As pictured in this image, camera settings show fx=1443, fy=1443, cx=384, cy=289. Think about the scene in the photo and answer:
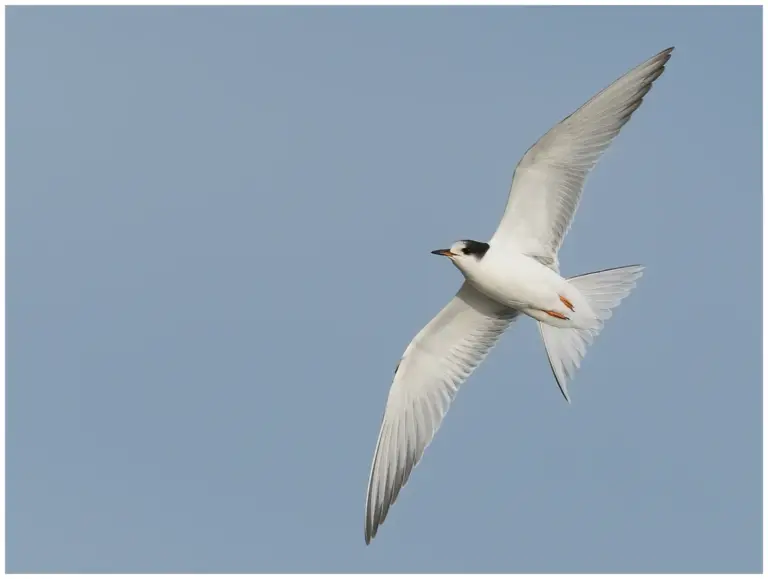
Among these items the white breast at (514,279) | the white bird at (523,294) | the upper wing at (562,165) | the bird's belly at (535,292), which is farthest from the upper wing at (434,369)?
the upper wing at (562,165)

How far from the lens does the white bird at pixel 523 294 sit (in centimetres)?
1189

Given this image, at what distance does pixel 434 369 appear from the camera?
13.0 meters

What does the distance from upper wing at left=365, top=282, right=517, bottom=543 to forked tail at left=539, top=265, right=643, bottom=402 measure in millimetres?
528

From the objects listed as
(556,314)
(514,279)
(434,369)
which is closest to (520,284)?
(514,279)

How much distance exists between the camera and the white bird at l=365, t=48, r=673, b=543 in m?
11.9

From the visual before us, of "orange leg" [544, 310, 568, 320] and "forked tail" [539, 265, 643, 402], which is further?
"forked tail" [539, 265, 643, 402]

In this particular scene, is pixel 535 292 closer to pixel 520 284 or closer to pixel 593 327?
pixel 520 284

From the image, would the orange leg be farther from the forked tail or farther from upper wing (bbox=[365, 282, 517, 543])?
upper wing (bbox=[365, 282, 517, 543])

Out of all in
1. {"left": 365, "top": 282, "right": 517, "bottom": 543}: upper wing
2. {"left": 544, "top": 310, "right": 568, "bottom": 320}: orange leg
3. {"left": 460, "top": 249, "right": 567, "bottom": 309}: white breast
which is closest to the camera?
{"left": 460, "top": 249, "right": 567, "bottom": 309}: white breast

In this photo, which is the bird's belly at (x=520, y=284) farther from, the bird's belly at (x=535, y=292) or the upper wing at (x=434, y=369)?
the upper wing at (x=434, y=369)

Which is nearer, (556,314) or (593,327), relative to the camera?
(556,314)

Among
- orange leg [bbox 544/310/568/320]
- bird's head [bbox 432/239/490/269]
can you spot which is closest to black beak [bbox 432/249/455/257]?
bird's head [bbox 432/239/490/269]

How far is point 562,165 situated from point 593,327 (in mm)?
1568

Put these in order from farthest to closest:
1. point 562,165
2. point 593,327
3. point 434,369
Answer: point 434,369 → point 593,327 → point 562,165
